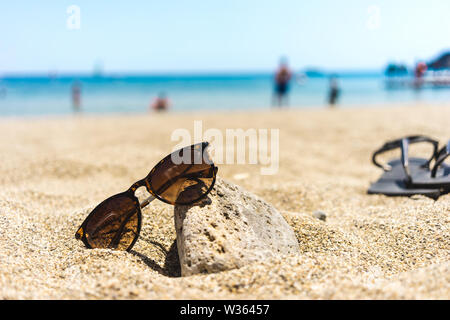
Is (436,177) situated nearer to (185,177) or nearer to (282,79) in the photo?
(185,177)

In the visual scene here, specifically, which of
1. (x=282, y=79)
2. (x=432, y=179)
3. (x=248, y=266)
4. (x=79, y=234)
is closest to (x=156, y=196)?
(x=79, y=234)

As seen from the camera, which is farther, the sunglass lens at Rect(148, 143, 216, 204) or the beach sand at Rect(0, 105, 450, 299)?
the sunglass lens at Rect(148, 143, 216, 204)

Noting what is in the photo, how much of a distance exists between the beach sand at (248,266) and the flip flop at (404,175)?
80mm

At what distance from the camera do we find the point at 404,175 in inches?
125

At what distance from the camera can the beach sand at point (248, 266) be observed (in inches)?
59.2

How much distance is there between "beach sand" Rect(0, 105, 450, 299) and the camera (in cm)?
150

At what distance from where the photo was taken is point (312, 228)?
2.21 m

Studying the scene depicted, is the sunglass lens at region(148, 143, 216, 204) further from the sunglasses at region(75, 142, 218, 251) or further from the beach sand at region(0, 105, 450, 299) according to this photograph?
the beach sand at region(0, 105, 450, 299)

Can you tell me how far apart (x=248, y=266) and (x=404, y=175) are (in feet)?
7.10

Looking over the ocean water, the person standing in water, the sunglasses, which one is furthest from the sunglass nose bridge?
the person standing in water

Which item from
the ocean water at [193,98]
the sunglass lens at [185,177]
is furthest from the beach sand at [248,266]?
the ocean water at [193,98]

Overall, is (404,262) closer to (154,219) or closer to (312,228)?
(312,228)

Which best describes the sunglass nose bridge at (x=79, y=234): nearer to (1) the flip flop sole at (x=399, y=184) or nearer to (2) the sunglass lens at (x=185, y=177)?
(2) the sunglass lens at (x=185, y=177)

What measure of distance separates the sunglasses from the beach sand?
0.11 meters
